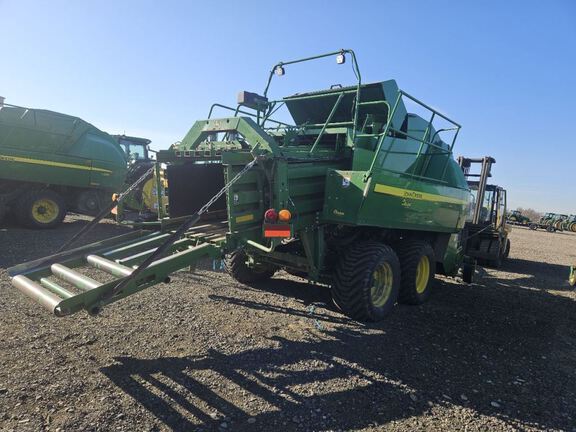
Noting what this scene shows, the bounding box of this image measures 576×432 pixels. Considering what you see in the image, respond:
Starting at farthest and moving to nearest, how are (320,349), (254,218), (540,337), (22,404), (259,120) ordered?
(259,120) < (540,337) < (254,218) < (320,349) < (22,404)

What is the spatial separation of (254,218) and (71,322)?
2078 millimetres

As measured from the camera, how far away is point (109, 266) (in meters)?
3.52

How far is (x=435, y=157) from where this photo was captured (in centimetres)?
638

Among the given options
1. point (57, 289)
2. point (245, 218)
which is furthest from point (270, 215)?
point (57, 289)

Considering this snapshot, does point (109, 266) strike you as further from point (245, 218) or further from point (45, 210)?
point (45, 210)

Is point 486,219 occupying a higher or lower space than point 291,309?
higher

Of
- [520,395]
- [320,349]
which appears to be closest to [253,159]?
[320,349]

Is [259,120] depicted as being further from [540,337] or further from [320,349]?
[540,337]

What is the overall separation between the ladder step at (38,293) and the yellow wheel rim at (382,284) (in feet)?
10.8

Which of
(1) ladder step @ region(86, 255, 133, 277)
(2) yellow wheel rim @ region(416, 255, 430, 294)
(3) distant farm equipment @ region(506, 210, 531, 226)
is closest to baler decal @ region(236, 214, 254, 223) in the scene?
(1) ladder step @ region(86, 255, 133, 277)

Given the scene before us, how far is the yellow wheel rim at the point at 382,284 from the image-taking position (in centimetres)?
481

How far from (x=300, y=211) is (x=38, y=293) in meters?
2.45

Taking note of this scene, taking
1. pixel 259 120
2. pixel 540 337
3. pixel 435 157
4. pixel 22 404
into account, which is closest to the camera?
pixel 22 404

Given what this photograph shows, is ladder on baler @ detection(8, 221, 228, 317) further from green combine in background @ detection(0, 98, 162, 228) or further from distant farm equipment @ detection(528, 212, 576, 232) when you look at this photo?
distant farm equipment @ detection(528, 212, 576, 232)
